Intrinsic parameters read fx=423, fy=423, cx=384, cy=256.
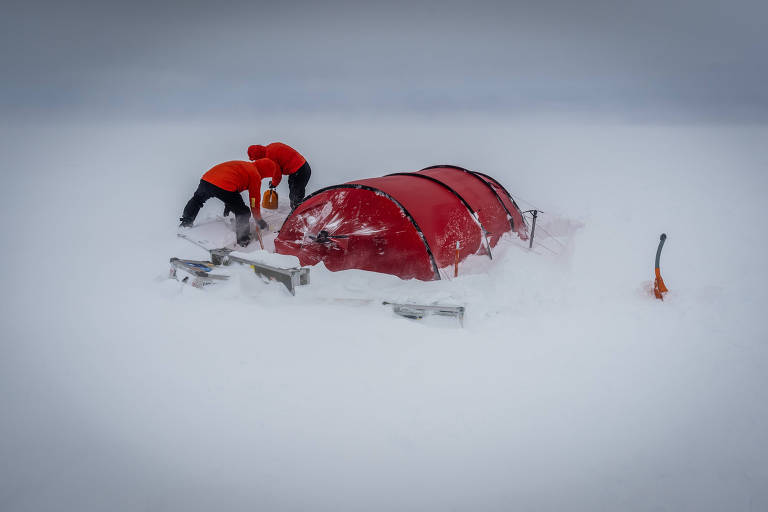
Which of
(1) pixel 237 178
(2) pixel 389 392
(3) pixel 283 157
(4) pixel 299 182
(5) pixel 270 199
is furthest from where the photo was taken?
(4) pixel 299 182

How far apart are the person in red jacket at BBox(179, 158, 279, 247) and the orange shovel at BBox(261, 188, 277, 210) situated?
89 cm

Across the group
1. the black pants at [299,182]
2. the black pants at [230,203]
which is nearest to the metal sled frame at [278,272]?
the black pants at [230,203]

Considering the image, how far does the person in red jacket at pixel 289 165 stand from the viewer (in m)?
6.61

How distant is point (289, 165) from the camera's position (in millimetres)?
7035

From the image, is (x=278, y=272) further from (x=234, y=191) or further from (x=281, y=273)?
(x=234, y=191)

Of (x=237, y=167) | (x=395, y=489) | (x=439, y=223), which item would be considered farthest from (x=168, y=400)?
(x=237, y=167)

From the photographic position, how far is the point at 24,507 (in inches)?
83.8

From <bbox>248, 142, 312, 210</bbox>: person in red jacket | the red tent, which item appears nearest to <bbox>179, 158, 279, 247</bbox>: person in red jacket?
<bbox>248, 142, 312, 210</bbox>: person in red jacket

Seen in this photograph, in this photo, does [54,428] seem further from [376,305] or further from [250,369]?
[376,305]

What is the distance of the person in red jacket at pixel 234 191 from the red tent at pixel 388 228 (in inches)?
40.1

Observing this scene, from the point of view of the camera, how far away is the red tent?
4223 mm

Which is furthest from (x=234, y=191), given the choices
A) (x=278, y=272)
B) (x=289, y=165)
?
(x=278, y=272)

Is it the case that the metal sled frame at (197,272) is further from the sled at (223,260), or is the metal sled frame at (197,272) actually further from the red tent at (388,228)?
the red tent at (388,228)

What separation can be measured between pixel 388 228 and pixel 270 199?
3205 millimetres
